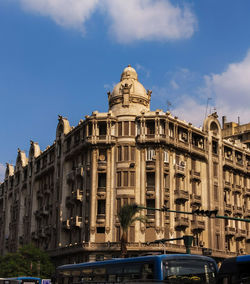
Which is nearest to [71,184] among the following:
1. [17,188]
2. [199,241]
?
[199,241]

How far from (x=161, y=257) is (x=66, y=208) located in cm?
4334

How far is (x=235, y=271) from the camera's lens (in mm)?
24078

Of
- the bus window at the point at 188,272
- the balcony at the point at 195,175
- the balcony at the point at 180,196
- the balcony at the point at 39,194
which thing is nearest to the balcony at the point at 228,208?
the balcony at the point at 195,175

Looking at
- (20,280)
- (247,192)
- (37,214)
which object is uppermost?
(247,192)

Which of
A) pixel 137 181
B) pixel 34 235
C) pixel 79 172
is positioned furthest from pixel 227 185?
pixel 34 235

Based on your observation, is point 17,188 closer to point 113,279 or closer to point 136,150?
point 136,150

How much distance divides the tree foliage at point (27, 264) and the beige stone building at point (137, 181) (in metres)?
2.32

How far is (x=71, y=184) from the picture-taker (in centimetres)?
6756

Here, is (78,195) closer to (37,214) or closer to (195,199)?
(195,199)

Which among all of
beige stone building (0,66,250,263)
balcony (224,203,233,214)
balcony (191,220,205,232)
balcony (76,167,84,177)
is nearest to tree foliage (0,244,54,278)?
beige stone building (0,66,250,263)

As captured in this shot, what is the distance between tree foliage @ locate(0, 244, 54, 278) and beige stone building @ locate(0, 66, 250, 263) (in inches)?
91.5

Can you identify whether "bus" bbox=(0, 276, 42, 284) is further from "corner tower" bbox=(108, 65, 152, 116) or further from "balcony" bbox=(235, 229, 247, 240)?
"balcony" bbox=(235, 229, 247, 240)

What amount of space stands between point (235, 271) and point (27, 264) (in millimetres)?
44374

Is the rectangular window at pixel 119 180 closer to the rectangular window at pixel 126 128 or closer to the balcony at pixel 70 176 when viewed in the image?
the rectangular window at pixel 126 128
